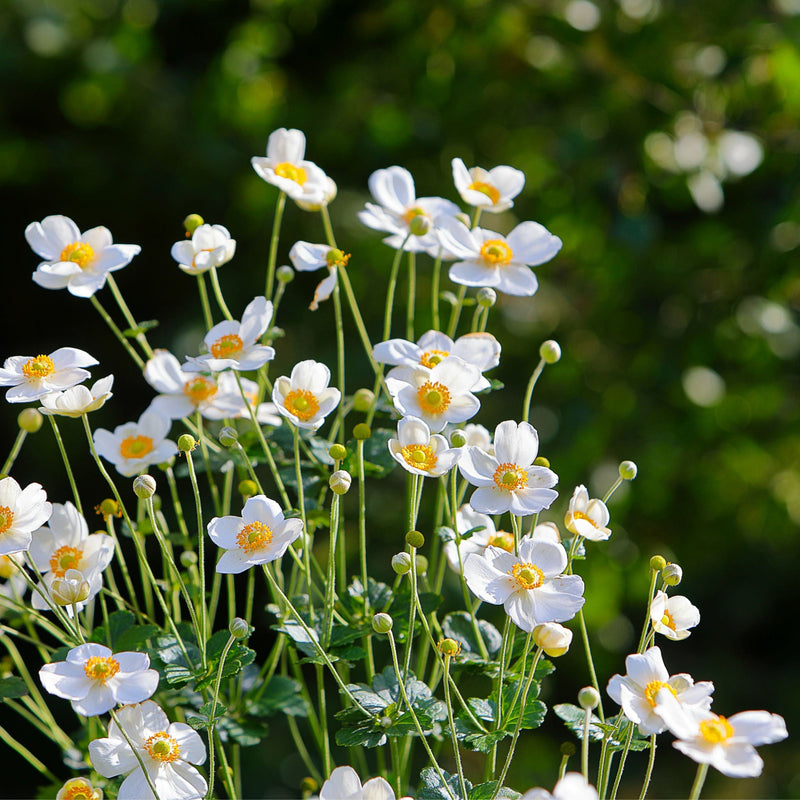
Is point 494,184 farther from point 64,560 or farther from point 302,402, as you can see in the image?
point 64,560

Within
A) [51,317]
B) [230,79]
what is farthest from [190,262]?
[51,317]

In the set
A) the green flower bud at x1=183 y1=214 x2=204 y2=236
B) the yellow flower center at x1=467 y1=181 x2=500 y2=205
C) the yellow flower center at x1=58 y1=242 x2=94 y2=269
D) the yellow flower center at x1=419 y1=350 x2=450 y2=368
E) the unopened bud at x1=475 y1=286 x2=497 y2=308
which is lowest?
the yellow flower center at x1=419 y1=350 x2=450 y2=368

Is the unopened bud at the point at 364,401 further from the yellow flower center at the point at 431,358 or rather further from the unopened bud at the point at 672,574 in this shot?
the unopened bud at the point at 672,574

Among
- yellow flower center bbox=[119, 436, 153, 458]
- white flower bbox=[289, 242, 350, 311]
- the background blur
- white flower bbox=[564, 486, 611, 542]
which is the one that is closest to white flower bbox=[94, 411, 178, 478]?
yellow flower center bbox=[119, 436, 153, 458]

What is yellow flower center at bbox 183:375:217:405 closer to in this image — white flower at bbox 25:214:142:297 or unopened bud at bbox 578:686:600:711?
white flower at bbox 25:214:142:297

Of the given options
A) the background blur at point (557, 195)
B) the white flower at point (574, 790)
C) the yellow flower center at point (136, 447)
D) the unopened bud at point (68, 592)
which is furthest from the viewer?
the background blur at point (557, 195)

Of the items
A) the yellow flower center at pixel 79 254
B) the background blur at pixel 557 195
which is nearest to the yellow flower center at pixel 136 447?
the yellow flower center at pixel 79 254
